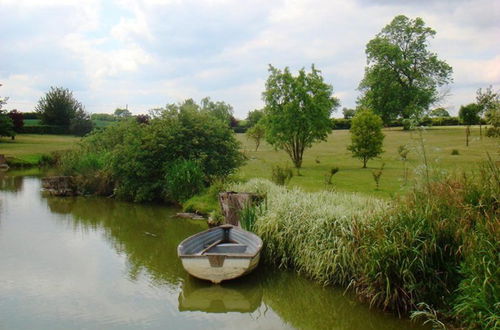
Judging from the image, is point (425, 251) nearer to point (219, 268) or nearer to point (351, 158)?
point (219, 268)

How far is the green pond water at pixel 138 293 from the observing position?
362 inches

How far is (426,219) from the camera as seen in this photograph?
30.2ft

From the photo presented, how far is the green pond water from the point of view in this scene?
9188 mm

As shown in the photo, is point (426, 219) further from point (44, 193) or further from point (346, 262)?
point (44, 193)

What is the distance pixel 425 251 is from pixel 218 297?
452cm

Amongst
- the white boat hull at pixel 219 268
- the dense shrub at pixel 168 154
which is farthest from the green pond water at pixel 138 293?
the dense shrub at pixel 168 154

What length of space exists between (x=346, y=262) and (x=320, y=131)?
78.6 feet

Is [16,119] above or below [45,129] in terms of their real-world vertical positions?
above

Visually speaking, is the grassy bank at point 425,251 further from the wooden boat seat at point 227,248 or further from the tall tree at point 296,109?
the tall tree at point 296,109

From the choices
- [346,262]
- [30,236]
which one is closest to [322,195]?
[346,262]

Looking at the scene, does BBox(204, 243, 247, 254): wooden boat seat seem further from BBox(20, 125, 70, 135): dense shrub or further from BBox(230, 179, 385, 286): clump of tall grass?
BBox(20, 125, 70, 135): dense shrub

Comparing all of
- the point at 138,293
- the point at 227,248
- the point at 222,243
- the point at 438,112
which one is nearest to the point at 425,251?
the point at 438,112

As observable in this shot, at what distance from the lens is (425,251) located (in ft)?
29.1

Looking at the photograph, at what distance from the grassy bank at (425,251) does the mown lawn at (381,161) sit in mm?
960
